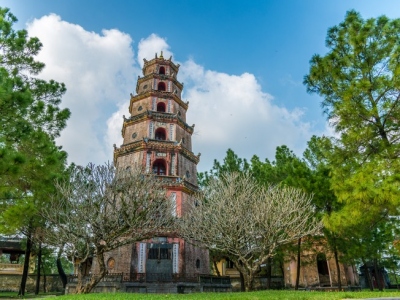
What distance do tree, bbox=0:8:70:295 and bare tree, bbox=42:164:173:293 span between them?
1.66 metres

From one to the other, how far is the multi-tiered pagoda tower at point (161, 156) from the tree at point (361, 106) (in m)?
10.9

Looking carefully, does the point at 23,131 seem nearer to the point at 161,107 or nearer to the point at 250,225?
the point at 250,225

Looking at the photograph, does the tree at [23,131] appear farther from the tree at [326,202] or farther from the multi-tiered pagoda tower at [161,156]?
the tree at [326,202]

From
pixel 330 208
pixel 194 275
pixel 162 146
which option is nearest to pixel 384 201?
pixel 330 208

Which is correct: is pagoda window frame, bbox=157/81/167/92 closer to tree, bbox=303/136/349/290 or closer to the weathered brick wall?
tree, bbox=303/136/349/290

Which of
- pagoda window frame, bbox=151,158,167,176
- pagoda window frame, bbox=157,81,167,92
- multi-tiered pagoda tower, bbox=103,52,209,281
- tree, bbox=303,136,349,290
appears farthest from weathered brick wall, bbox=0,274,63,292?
tree, bbox=303,136,349,290

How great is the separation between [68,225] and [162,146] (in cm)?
957

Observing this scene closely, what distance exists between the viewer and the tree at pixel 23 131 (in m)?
8.22

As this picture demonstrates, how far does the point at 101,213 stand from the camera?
12.4 metres

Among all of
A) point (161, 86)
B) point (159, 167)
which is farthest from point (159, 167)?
point (161, 86)

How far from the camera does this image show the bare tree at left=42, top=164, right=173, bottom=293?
1201 cm

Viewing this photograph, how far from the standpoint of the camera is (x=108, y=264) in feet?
57.8

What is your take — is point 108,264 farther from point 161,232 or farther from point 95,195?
point 95,195

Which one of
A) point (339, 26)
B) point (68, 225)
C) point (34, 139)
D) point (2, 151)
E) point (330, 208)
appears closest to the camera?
point (2, 151)
